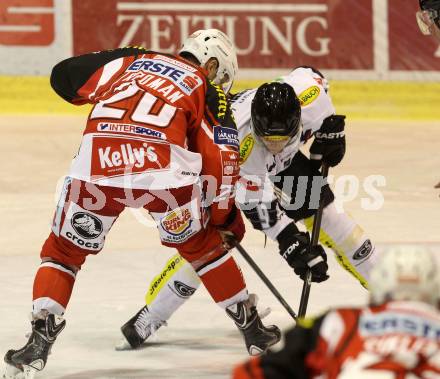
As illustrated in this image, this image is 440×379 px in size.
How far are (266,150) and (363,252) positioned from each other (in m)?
0.76

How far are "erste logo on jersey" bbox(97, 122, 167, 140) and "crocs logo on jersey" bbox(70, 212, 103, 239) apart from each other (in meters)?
0.32

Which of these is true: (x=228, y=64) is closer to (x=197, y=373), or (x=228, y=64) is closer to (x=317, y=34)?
(x=197, y=373)

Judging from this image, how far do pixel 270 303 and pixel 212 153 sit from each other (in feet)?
4.97

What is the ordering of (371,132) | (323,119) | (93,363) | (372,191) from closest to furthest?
A: (93,363)
(323,119)
(372,191)
(371,132)

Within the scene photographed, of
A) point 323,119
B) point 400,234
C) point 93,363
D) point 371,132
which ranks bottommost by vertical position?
point 371,132

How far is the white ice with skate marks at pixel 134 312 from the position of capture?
5.69 m

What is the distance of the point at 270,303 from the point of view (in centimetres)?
668

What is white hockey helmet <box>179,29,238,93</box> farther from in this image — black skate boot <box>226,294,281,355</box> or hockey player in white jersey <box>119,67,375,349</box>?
black skate boot <box>226,294,281,355</box>

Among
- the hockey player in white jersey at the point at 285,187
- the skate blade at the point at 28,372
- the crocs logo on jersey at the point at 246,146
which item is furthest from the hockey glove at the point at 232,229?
the skate blade at the point at 28,372

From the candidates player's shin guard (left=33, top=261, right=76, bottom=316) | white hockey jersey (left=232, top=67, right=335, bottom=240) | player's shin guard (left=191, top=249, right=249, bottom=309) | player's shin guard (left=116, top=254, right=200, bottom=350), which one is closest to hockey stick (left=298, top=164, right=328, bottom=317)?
white hockey jersey (left=232, top=67, right=335, bottom=240)

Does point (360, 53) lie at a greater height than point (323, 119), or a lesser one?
lesser

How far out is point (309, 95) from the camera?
626 centimetres

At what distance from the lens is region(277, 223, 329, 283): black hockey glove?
5672 mm

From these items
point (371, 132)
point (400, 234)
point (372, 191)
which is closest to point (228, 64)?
point (400, 234)
